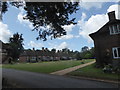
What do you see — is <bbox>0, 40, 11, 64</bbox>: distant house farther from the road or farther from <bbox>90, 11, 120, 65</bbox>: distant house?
the road

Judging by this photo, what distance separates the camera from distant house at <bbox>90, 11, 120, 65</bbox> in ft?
61.1

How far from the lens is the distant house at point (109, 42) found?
18609mm

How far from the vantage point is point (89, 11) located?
16.6 meters

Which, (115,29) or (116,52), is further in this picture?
(115,29)

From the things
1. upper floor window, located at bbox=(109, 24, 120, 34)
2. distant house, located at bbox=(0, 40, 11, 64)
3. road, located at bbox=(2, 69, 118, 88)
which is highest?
upper floor window, located at bbox=(109, 24, 120, 34)

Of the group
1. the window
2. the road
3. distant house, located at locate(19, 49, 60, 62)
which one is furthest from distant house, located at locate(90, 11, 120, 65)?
distant house, located at locate(19, 49, 60, 62)

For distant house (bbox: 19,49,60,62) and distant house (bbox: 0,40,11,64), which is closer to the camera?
distant house (bbox: 0,40,11,64)

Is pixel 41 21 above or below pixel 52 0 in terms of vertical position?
below

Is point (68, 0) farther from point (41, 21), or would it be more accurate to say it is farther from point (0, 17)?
point (0, 17)

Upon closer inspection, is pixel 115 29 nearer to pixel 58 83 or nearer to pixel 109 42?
pixel 109 42

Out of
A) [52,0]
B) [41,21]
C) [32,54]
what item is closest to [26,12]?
[41,21]

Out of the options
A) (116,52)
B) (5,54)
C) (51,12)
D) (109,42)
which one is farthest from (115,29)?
(5,54)

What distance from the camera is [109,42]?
19.7m

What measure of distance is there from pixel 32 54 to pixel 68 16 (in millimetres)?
62410
